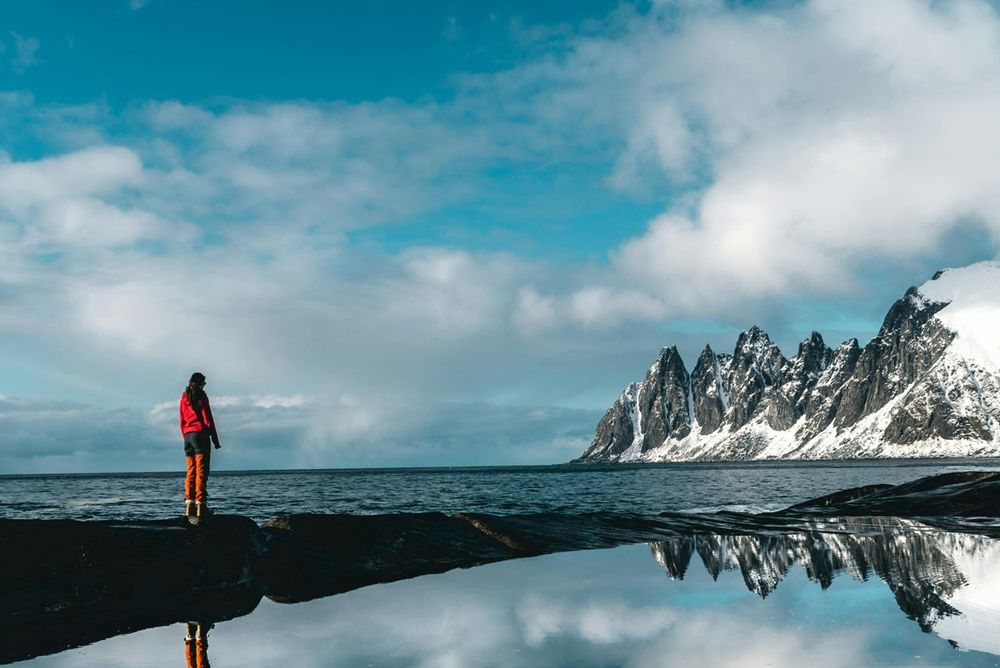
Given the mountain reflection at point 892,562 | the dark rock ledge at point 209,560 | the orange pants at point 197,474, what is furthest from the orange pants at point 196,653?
the mountain reflection at point 892,562

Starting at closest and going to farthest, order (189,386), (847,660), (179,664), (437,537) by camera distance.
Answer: (847,660), (179,664), (189,386), (437,537)

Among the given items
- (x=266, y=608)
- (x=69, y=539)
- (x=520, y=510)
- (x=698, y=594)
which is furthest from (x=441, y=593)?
(x=520, y=510)

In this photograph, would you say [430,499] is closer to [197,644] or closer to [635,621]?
[635,621]

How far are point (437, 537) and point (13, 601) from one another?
36.6ft

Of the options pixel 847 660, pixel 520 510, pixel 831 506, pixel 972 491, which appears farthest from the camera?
Answer: pixel 520 510

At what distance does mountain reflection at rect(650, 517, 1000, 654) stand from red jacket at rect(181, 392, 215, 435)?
36.5ft

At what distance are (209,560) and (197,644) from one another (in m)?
6.02

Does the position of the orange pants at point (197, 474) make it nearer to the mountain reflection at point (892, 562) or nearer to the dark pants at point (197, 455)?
the dark pants at point (197, 455)

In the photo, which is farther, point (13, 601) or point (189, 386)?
point (189, 386)

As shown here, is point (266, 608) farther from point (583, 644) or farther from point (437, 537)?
point (437, 537)

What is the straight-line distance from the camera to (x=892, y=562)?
17.4 m

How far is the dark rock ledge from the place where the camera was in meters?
13.0

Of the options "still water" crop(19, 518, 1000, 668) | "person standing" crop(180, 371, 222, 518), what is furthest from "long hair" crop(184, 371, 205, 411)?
"still water" crop(19, 518, 1000, 668)

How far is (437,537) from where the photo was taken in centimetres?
2205
